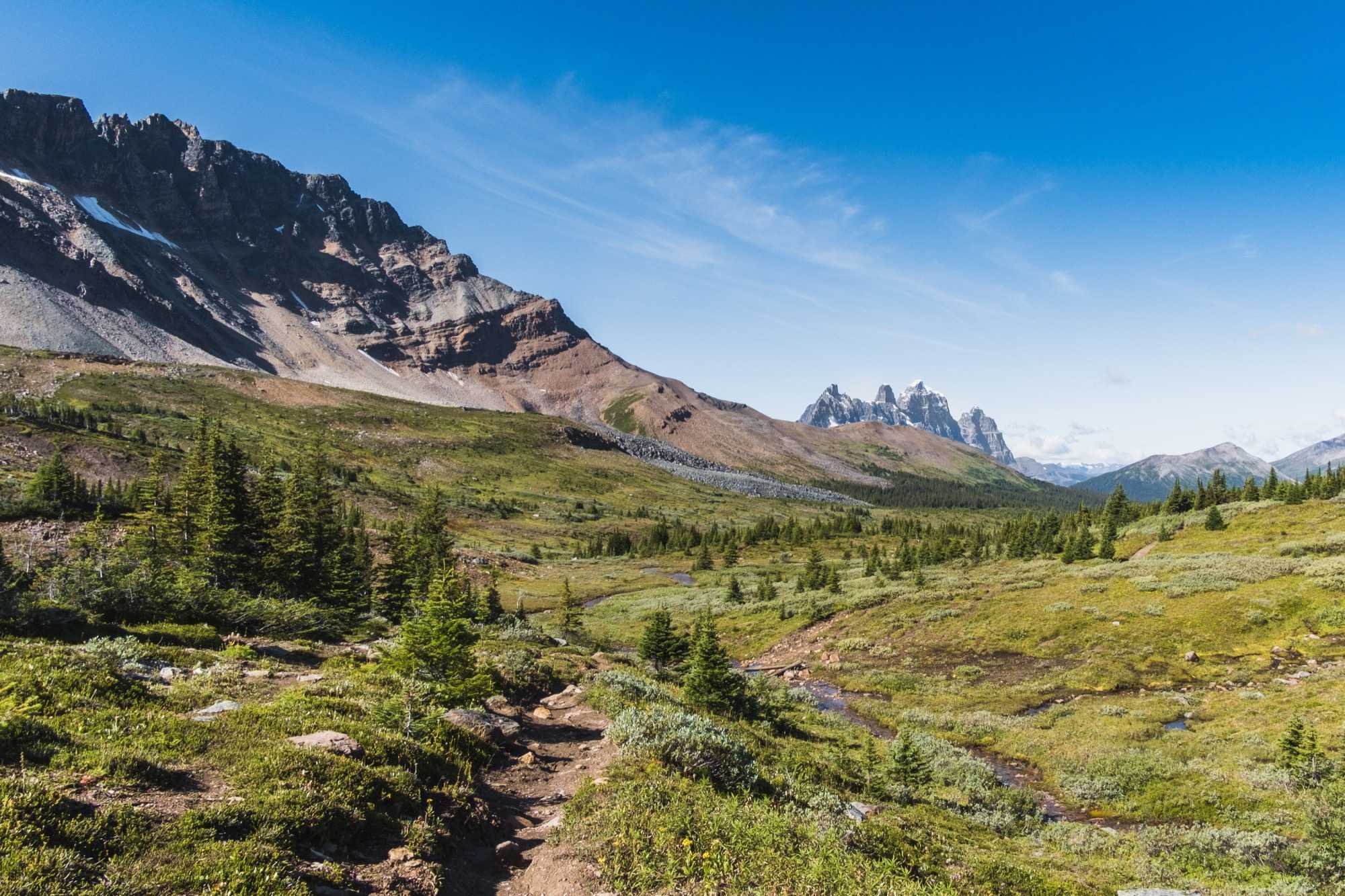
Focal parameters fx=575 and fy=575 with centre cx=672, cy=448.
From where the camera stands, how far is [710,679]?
997 inches

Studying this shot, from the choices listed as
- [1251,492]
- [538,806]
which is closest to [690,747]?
[538,806]

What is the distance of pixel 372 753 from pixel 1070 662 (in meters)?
43.9

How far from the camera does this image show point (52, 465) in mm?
A: 47281

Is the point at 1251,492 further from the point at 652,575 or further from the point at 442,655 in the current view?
the point at 442,655

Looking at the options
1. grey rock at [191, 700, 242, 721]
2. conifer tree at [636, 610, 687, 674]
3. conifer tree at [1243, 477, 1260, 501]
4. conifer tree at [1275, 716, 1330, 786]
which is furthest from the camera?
conifer tree at [1243, 477, 1260, 501]

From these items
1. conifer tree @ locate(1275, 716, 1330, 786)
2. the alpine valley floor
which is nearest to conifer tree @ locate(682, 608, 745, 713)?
the alpine valley floor

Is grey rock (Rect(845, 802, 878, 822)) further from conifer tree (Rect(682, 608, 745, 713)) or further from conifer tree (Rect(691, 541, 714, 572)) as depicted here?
conifer tree (Rect(691, 541, 714, 572))

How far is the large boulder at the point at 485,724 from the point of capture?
15.1 meters

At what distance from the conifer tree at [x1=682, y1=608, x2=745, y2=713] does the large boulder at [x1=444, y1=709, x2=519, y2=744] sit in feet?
32.1

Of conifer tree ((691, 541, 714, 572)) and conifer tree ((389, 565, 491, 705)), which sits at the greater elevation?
conifer tree ((389, 565, 491, 705))

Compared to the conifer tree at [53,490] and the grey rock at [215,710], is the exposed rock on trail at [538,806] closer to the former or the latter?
the grey rock at [215,710]

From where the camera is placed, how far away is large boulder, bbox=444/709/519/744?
15.1 metres

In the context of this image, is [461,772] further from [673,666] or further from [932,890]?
[673,666]

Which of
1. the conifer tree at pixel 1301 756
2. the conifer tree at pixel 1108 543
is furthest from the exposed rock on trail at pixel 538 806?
the conifer tree at pixel 1108 543
